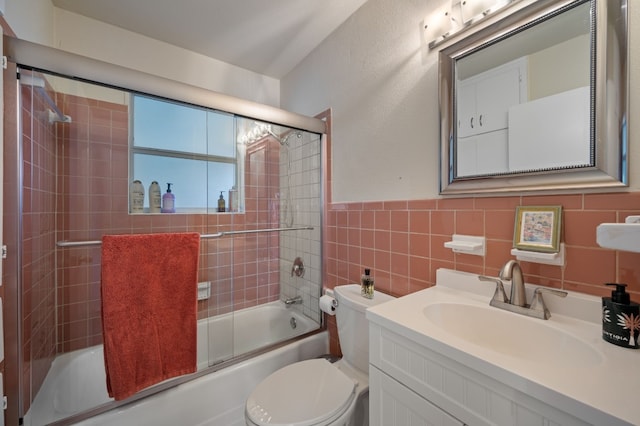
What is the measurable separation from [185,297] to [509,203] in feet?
4.89

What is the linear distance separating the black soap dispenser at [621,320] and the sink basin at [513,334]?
6 centimetres

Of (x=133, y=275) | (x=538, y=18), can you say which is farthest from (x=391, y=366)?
(x=538, y=18)

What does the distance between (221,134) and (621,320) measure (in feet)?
5.89

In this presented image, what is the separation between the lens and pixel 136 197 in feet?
4.36

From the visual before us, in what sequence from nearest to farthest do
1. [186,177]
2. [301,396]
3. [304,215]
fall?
1. [301,396]
2. [186,177]
3. [304,215]

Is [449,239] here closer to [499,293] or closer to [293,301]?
[499,293]

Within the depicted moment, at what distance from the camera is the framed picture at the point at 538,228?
2.65 feet

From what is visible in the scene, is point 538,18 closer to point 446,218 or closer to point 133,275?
→ point 446,218

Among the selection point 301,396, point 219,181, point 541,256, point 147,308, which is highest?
point 219,181

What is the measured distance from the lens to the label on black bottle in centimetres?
61

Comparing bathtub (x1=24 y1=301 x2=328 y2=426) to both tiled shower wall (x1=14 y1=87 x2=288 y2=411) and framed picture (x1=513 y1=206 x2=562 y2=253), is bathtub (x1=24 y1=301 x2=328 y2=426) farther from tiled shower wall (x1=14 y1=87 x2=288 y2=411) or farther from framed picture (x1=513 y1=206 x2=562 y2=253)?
framed picture (x1=513 y1=206 x2=562 y2=253)

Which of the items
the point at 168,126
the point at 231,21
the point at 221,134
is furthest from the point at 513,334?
the point at 231,21

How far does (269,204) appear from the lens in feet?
6.23

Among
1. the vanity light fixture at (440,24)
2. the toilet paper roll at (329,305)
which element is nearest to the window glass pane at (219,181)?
the toilet paper roll at (329,305)
